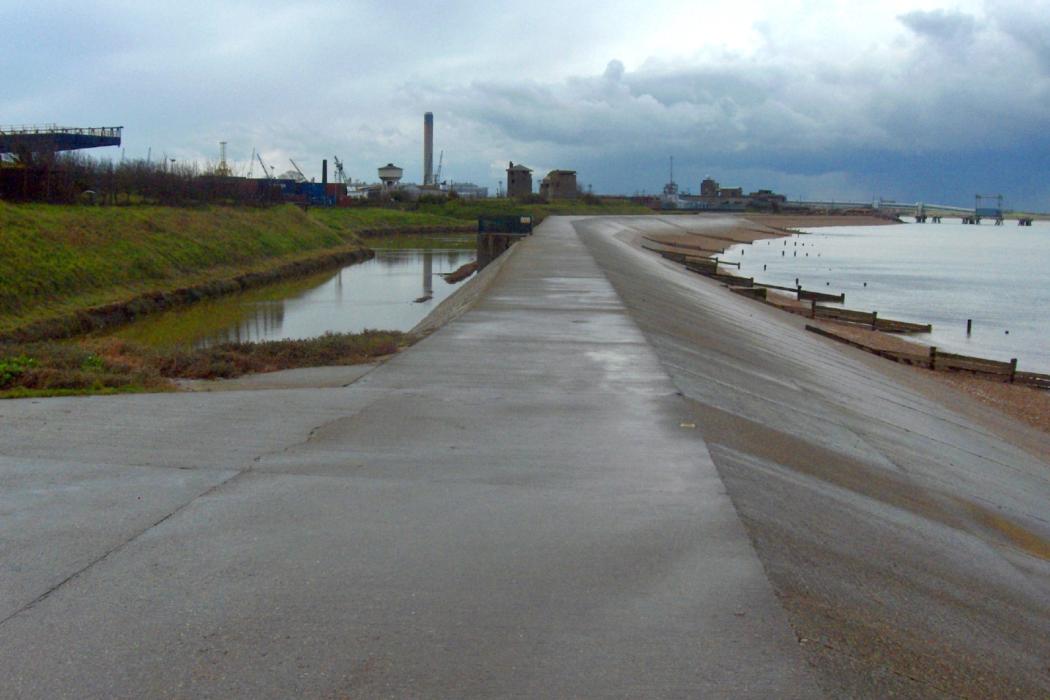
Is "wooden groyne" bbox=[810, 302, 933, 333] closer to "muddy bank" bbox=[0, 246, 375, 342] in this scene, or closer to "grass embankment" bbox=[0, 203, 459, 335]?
"muddy bank" bbox=[0, 246, 375, 342]

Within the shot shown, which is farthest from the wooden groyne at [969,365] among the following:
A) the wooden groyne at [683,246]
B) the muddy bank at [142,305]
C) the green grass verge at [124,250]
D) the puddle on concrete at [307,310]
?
the wooden groyne at [683,246]

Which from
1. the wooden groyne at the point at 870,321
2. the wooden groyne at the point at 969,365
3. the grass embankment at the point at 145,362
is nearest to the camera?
the grass embankment at the point at 145,362

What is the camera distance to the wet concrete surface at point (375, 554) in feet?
13.3

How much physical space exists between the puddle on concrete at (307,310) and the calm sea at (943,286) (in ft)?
57.4

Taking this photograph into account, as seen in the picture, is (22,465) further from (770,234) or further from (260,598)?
(770,234)

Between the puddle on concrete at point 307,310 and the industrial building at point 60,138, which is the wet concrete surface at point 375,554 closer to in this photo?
the puddle on concrete at point 307,310

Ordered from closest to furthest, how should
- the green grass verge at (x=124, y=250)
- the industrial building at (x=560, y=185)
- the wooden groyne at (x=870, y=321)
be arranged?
the green grass verge at (x=124, y=250) → the wooden groyne at (x=870, y=321) → the industrial building at (x=560, y=185)

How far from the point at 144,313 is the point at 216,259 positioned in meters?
12.4

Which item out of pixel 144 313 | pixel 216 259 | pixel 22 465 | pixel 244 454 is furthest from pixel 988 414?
pixel 216 259

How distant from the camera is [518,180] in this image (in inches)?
5714

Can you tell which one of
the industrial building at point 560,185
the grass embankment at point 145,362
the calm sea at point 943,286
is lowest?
the calm sea at point 943,286

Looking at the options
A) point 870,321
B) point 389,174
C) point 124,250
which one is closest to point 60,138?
point 124,250

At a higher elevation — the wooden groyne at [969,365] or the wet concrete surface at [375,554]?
the wet concrete surface at [375,554]

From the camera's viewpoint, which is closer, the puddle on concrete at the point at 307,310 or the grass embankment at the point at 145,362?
the grass embankment at the point at 145,362
